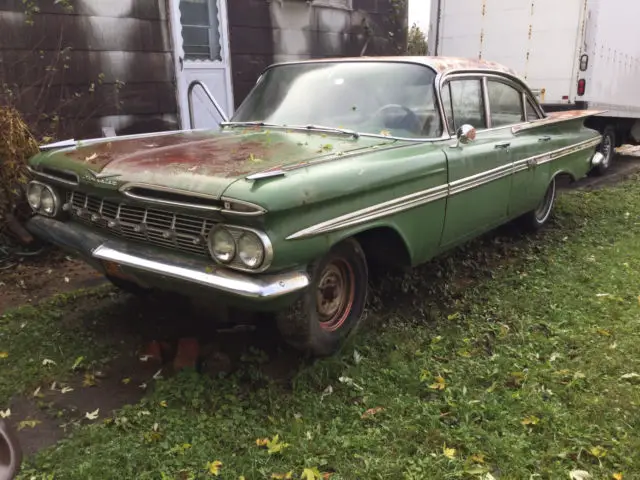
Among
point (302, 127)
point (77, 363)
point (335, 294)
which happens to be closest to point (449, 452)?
point (335, 294)

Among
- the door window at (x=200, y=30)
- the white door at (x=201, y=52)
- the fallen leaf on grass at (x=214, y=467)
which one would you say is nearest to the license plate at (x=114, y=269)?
the fallen leaf on grass at (x=214, y=467)

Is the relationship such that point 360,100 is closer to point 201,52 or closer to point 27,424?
point 27,424

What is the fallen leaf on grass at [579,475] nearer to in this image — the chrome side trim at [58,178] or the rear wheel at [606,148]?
the chrome side trim at [58,178]

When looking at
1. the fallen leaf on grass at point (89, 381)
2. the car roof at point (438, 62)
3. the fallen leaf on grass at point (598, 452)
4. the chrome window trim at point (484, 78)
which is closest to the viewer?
the fallen leaf on grass at point (598, 452)

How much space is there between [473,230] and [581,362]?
4.19 ft

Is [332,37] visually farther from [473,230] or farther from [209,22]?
[473,230]

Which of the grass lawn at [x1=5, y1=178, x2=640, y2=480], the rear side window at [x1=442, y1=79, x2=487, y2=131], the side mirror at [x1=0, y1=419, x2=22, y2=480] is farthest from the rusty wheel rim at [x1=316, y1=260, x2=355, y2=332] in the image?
the side mirror at [x1=0, y1=419, x2=22, y2=480]

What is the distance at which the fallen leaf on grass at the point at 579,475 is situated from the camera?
2391mm

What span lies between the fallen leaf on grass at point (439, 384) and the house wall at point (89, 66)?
4.55 metres

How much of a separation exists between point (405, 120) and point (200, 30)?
478 cm

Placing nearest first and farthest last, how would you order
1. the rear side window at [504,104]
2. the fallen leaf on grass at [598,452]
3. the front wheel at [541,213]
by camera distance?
the fallen leaf on grass at [598,452] < the rear side window at [504,104] < the front wheel at [541,213]

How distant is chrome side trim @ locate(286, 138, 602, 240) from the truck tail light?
3.79m

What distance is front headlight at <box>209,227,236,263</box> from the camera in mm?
2648

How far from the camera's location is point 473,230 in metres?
4.22
